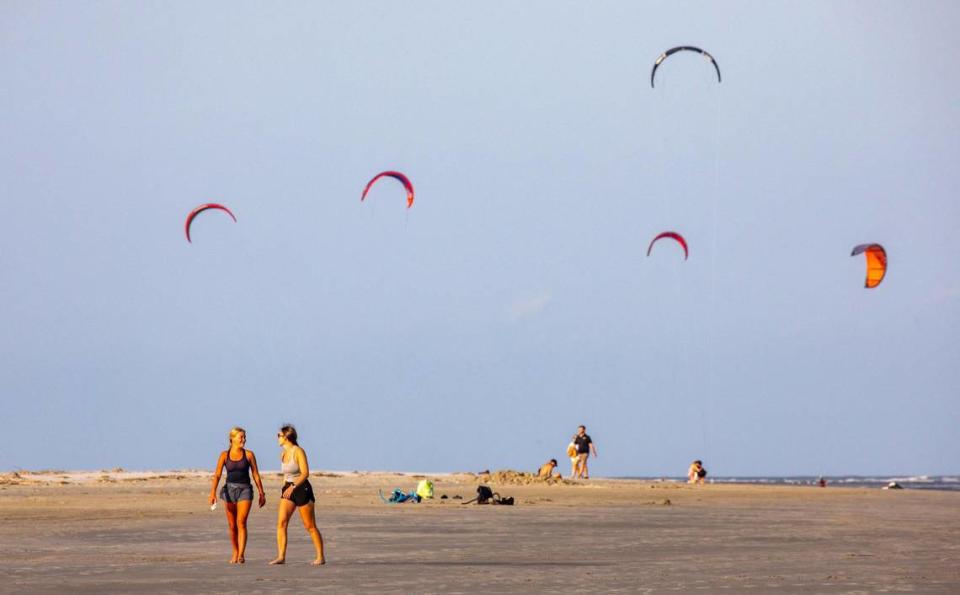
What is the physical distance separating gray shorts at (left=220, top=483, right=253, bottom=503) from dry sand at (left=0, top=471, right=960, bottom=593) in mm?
790

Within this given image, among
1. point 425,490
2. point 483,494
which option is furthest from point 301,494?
point 425,490

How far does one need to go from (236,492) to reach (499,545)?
4241 mm

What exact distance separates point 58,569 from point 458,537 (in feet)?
23.2

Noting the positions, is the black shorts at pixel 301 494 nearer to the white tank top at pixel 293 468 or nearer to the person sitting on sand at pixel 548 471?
the white tank top at pixel 293 468

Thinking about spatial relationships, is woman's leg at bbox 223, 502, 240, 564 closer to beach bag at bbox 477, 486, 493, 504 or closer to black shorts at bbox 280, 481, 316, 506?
black shorts at bbox 280, 481, 316, 506

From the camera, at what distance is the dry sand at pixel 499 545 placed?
50.7 feet

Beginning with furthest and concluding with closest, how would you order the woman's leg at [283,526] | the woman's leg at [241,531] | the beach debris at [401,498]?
1. the beach debris at [401,498]
2. the woman's leg at [241,531]
3. the woman's leg at [283,526]

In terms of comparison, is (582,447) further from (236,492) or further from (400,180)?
(236,492)

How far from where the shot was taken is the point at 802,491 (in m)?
44.7

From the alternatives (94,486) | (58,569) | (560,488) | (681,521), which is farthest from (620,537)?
(94,486)

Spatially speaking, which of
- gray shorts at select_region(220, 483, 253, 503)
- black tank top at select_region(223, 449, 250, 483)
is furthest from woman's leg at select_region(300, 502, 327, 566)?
black tank top at select_region(223, 449, 250, 483)

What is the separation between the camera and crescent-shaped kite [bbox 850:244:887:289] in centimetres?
4021

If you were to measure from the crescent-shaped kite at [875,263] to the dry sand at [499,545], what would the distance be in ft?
20.6

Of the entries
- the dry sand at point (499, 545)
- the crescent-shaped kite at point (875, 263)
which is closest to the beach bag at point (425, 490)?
the dry sand at point (499, 545)
